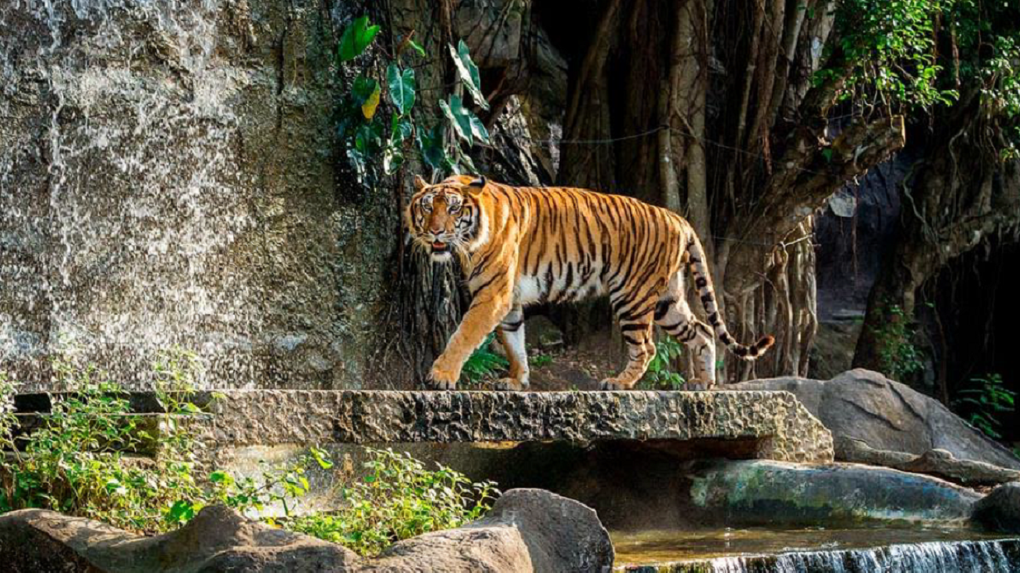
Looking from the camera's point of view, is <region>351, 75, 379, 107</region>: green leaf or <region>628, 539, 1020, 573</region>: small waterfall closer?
<region>628, 539, 1020, 573</region>: small waterfall

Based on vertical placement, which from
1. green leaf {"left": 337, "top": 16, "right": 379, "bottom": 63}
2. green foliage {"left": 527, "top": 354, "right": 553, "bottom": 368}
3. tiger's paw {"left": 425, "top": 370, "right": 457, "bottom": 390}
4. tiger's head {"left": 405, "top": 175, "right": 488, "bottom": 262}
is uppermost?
green leaf {"left": 337, "top": 16, "right": 379, "bottom": 63}

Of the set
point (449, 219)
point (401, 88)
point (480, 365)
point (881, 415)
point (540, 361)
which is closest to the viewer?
point (449, 219)

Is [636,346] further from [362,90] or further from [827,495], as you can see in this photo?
[362,90]

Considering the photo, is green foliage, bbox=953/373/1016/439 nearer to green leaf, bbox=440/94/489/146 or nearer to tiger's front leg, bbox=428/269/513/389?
green leaf, bbox=440/94/489/146

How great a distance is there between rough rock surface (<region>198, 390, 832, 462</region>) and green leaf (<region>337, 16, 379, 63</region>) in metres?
2.61

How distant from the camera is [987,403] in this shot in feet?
42.3

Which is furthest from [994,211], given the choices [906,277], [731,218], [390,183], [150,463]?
[150,463]

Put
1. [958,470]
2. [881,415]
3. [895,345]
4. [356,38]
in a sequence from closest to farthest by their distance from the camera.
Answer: [356,38] → [958,470] → [881,415] → [895,345]

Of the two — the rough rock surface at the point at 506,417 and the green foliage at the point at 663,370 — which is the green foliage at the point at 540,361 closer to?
the green foliage at the point at 663,370

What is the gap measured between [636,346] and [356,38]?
222cm

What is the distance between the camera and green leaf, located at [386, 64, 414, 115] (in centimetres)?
760

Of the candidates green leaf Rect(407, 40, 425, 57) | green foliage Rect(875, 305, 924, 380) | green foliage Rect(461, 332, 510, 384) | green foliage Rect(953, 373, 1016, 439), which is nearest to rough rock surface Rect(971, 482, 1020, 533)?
green foliage Rect(461, 332, 510, 384)

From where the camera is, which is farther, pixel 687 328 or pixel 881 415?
pixel 881 415

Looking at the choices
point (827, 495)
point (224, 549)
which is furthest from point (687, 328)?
point (224, 549)
